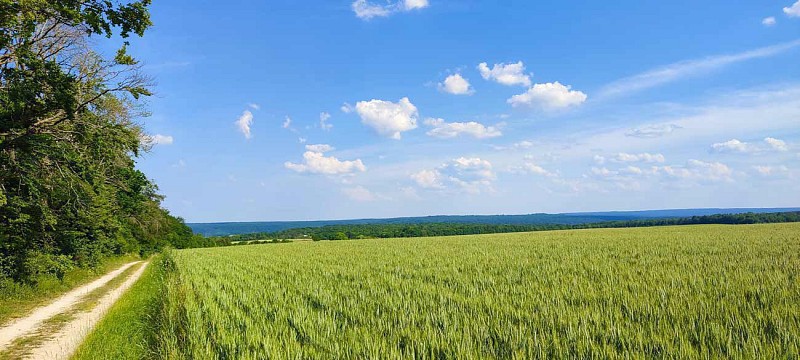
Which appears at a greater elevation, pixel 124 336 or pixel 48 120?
pixel 48 120

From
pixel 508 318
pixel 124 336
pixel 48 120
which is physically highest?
pixel 48 120

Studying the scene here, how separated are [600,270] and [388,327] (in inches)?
349

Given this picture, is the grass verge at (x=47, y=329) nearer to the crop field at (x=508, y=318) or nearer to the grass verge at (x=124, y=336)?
the grass verge at (x=124, y=336)

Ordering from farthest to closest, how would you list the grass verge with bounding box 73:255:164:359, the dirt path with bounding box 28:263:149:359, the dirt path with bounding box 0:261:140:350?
the dirt path with bounding box 0:261:140:350
the dirt path with bounding box 28:263:149:359
the grass verge with bounding box 73:255:164:359

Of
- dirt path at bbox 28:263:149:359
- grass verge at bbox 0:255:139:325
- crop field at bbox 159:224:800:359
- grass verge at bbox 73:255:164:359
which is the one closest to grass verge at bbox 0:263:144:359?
dirt path at bbox 28:263:149:359

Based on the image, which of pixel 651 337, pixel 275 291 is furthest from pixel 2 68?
pixel 651 337

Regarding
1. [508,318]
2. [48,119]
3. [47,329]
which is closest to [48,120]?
[48,119]

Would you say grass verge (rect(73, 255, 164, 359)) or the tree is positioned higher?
the tree

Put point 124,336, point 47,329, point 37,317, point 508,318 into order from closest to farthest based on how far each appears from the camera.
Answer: point 508,318 < point 124,336 < point 47,329 < point 37,317

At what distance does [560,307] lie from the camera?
7.20 meters

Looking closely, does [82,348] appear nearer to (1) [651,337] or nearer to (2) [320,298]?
(2) [320,298]

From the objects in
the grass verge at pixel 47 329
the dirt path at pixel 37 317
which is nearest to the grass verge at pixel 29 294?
the dirt path at pixel 37 317

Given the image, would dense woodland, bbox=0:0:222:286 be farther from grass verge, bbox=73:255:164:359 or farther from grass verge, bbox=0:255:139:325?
grass verge, bbox=73:255:164:359

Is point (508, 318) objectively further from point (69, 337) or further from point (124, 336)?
point (69, 337)
